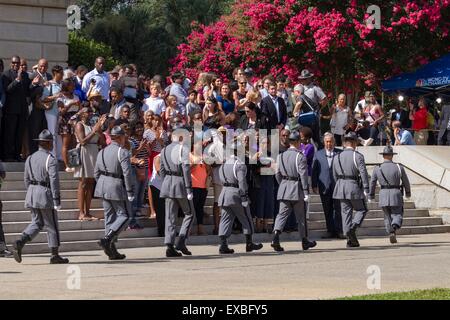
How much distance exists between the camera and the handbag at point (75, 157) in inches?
776

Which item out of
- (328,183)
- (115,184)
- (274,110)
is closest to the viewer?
(115,184)

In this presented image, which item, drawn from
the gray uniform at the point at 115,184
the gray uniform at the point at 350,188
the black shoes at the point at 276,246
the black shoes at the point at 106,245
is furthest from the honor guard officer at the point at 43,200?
the gray uniform at the point at 350,188

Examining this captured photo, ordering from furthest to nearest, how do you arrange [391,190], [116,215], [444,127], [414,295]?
[444,127]
[391,190]
[116,215]
[414,295]

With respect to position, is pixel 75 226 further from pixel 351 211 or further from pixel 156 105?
pixel 351 211

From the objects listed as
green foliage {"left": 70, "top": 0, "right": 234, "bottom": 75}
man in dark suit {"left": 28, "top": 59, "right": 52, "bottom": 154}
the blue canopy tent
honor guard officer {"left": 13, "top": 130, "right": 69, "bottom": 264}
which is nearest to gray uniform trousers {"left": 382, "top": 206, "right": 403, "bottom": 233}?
man in dark suit {"left": 28, "top": 59, "right": 52, "bottom": 154}

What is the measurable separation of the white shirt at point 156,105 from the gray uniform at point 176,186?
4.06m

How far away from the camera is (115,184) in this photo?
1705 cm

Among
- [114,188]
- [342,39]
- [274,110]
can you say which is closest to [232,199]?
[114,188]

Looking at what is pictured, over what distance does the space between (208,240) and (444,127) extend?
8342 millimetres

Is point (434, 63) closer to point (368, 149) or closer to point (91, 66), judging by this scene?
point (368, 149)

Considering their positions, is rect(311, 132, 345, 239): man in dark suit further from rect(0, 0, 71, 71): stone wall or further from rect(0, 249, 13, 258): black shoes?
rect(0, 0, 71, 71): stone wall

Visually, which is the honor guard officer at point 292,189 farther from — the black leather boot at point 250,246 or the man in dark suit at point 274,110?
the man in dark suit at point 274,110

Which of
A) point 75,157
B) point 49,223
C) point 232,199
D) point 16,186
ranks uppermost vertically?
point 75,157

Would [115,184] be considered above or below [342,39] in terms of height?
below
